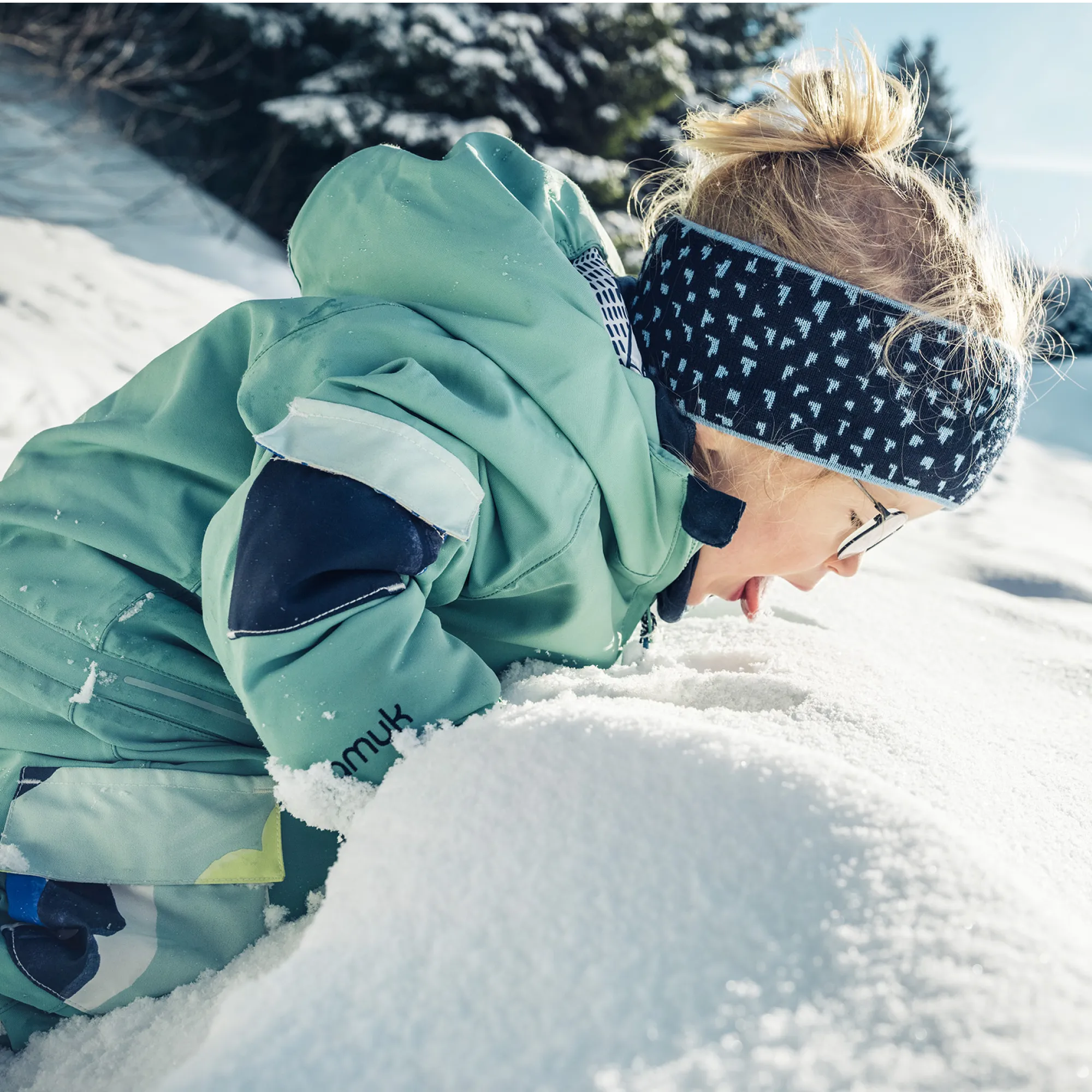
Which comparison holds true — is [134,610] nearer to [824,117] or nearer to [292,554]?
[292,554]

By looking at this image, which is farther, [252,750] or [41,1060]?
[252,750]

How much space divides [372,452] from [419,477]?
0.05 meters

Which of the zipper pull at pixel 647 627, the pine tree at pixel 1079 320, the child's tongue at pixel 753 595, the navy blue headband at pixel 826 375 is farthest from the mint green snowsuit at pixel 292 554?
the pine tree at pixel 1079 320

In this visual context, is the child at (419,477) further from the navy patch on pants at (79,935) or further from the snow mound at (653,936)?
the snow mound at (653,936)

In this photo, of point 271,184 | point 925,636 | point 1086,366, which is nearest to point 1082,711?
point 925,636

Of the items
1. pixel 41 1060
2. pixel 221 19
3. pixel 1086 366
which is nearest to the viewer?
pixel 41 1060

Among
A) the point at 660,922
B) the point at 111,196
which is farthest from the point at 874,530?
the point at 111,196

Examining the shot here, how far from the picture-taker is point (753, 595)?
4.74ft

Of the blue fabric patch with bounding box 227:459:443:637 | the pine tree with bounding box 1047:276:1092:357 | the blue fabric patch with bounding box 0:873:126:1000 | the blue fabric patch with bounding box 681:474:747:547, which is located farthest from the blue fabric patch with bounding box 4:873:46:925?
the pine tree with bounding box 1047:276:1092:357

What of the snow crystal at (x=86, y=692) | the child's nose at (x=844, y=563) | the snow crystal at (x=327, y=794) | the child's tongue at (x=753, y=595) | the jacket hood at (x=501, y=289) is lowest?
the snow crystal at (x=86, y=692)

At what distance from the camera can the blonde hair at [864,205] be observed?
1096 mm

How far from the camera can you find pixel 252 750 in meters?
1.02

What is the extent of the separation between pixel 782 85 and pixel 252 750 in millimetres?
1175

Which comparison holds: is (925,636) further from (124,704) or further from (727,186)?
(124,704)
